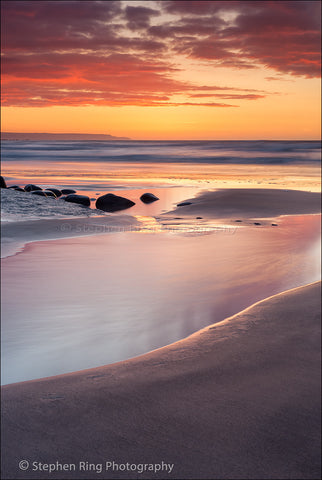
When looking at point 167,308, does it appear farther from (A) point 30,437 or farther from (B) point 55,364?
(A) point 30,437

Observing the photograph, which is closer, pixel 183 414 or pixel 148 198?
pixel 183 414

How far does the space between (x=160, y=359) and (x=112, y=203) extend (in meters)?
9.15

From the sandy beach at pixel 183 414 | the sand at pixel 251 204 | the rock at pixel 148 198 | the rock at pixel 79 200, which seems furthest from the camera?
the rock at pixel 148 198

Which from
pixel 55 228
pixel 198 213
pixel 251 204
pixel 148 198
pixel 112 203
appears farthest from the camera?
pixel 148 198

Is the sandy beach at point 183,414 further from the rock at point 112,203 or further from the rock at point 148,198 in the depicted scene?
the rock at point 148,198

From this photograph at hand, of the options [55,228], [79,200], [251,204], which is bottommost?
[55,228]

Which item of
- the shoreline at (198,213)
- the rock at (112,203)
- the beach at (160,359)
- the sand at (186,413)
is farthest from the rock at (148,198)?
the sand at (186,413)

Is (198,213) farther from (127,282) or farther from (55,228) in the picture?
(127,282)

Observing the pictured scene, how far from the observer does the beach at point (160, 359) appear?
2.03m

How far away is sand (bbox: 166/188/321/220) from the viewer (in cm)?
1065

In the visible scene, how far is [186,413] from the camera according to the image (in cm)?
231

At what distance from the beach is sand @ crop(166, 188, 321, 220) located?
11.1ft

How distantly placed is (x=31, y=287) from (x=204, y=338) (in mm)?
2356

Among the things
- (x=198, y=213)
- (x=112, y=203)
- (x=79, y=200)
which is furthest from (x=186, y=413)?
(x=79, y=200)
